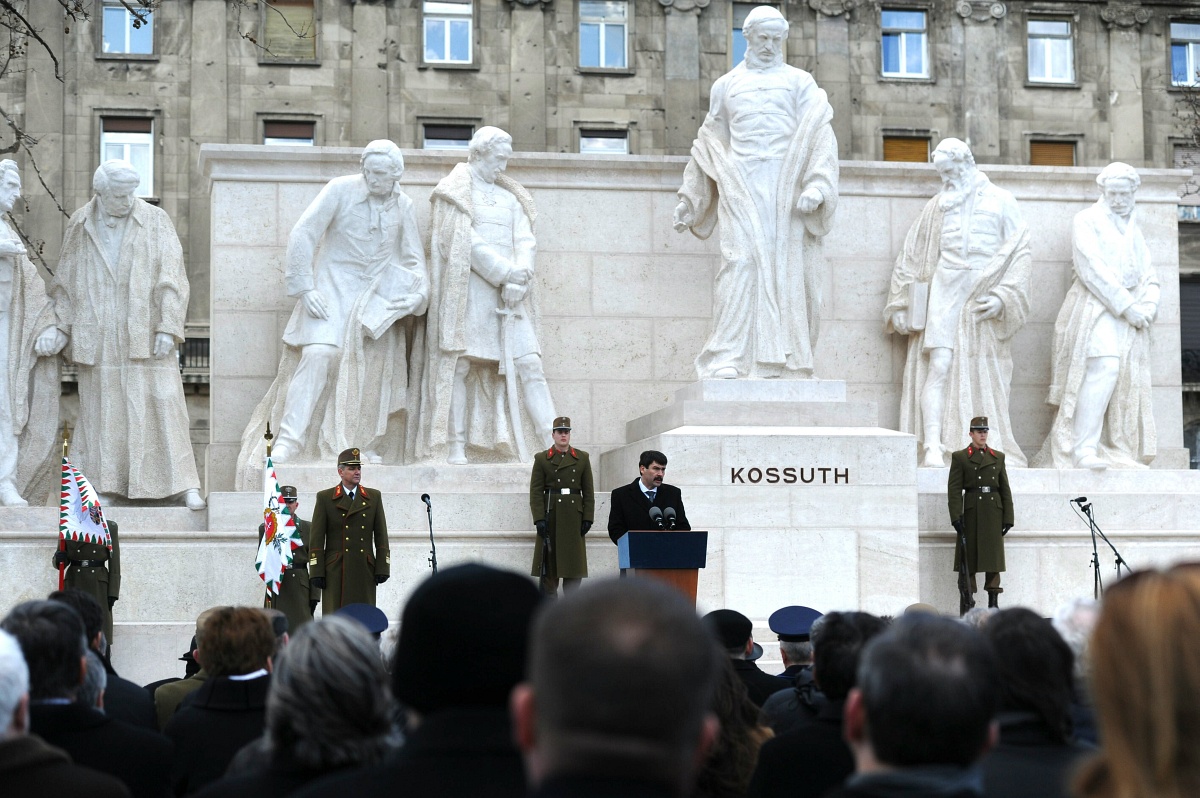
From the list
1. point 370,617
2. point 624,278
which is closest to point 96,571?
point 370,617

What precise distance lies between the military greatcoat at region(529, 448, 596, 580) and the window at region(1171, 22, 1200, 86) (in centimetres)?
2693

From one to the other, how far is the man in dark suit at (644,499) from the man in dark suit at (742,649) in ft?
19.7

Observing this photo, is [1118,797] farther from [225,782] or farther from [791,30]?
[791,30]

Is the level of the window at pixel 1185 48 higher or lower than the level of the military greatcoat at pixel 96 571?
higher

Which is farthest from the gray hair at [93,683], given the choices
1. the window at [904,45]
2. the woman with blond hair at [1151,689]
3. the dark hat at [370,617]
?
the window at [904,45]

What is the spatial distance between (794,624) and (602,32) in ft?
96.2

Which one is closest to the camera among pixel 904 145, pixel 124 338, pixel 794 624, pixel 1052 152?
pixel 794 624

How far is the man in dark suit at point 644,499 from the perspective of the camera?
12625mm

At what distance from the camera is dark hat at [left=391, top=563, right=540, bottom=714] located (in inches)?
115

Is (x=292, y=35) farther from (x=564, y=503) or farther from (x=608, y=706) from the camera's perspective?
(x=608, y=706)

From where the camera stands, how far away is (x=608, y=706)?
232 cm

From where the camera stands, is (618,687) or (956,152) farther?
(956,152)

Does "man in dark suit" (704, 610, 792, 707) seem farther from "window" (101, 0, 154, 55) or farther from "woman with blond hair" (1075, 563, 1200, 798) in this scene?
"window" (101, 0, 154, 55)

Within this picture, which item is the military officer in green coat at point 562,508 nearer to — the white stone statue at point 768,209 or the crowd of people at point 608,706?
the white stone statue at point 768,209
